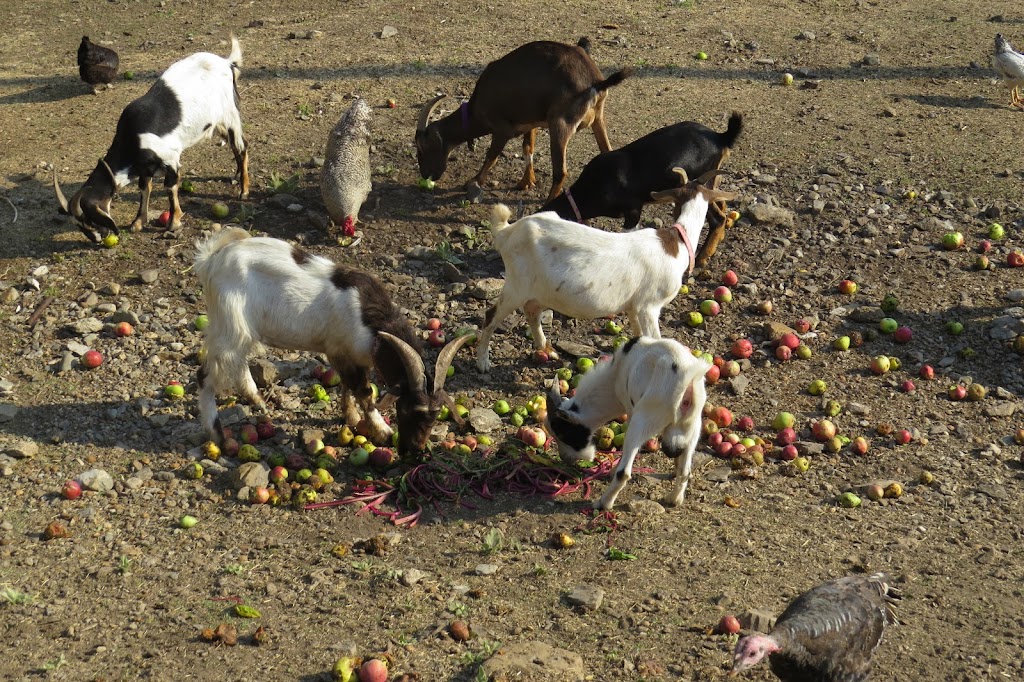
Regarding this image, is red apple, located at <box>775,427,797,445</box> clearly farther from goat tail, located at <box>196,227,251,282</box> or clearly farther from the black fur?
goat tail, located at <box>196,227,251,282</box>

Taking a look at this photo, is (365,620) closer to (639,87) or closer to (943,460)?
(943,460)

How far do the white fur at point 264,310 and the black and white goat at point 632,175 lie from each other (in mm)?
2680

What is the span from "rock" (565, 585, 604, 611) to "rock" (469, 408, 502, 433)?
179 cm

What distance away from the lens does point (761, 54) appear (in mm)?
13383

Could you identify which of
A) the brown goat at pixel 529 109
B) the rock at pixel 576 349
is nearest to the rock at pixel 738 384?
the rock at pixel 576 349

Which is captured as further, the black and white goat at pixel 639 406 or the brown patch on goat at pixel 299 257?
the brown patch on goat at pixel 299 257

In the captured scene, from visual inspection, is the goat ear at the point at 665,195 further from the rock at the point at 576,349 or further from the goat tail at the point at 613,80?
the goat tail at the point at 613,80

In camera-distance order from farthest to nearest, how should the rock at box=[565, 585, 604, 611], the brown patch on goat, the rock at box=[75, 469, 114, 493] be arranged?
the brown patch on goat < the rock at box=[75, 469, 114, 493] < the rock at box=[565, 585, 604, 611]

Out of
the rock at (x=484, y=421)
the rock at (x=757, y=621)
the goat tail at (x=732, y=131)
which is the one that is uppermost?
the goat tail at (x=732, y=131)

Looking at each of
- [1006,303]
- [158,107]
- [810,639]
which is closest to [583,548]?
[810,639]

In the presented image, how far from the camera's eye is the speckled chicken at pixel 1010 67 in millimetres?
12195

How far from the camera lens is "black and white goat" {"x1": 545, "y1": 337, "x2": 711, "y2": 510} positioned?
254 inches

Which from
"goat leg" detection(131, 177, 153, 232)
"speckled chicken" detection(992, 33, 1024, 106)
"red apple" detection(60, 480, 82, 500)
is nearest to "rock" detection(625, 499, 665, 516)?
"red apple" detection(60, 480, 82, 500)

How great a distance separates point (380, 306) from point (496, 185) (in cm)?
395
